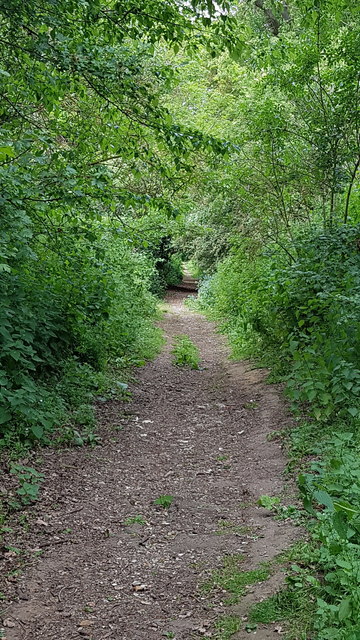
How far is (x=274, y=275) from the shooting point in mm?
8703

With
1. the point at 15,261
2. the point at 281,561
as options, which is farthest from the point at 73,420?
the point at 281,561

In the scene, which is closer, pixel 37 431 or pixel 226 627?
pixel 226 627

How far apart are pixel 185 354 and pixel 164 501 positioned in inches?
259

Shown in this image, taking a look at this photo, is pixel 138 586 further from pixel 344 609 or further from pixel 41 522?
pixel 344 609

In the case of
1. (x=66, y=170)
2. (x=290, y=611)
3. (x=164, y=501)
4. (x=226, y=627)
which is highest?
(x=66, y=170)

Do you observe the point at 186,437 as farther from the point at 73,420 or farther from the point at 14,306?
the point at 14,306

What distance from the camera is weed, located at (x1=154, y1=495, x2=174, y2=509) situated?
5.20 meters

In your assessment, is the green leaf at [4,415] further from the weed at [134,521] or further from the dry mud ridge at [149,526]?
the weed at [134,521]

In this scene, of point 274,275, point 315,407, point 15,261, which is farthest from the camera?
point 274,275

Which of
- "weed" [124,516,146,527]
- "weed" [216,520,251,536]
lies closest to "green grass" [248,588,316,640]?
"weed" [216,520,251,536]

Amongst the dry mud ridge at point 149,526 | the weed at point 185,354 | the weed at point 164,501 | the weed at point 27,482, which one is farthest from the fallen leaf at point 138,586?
the weed at point 185,354

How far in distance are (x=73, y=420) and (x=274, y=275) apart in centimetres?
378

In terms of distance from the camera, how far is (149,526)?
486 cm

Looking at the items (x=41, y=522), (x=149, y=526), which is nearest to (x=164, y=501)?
(x=149, y=526)
